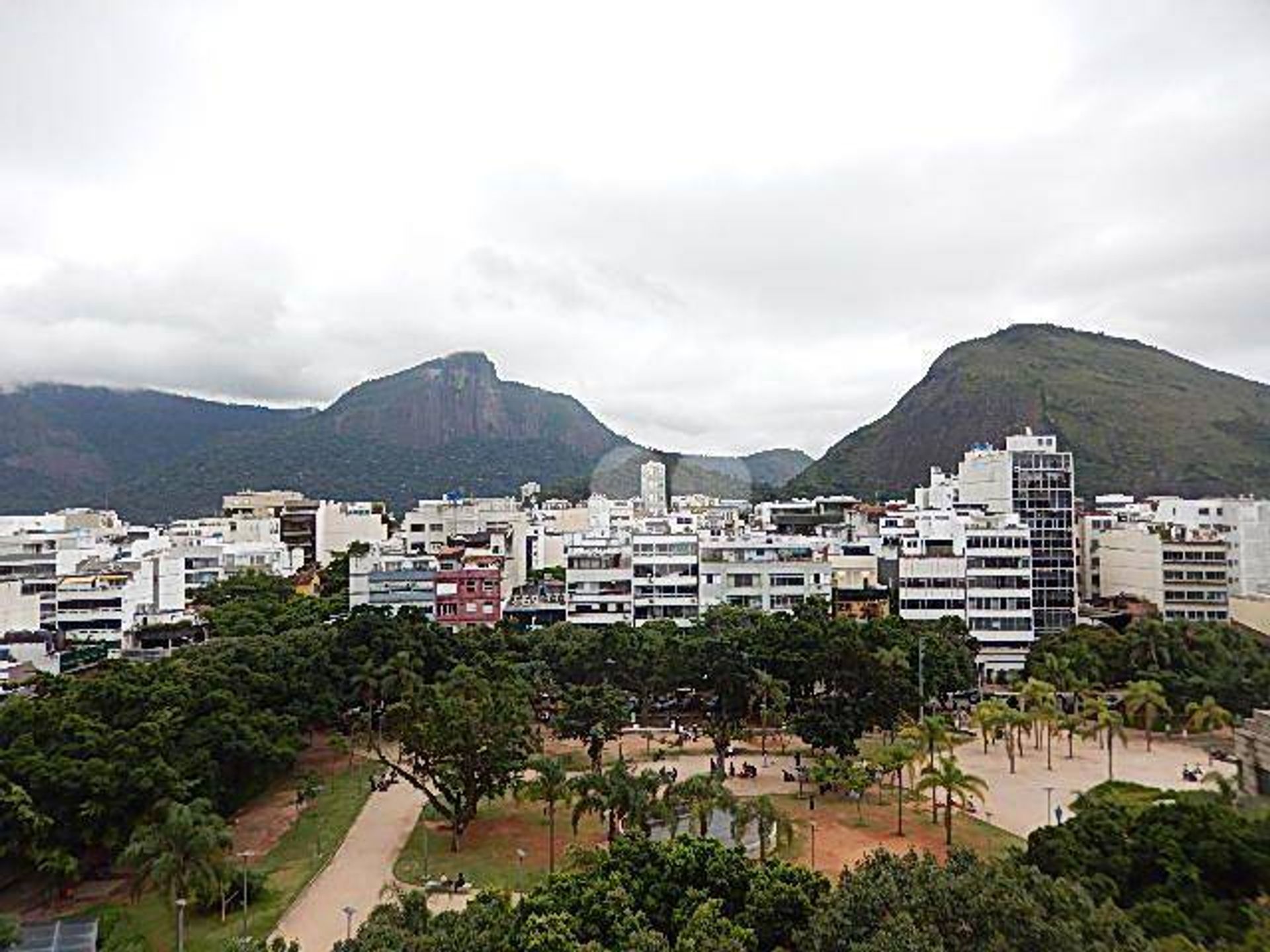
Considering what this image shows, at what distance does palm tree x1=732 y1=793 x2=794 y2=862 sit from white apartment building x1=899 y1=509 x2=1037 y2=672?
27.5 m

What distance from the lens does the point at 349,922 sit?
2198 cm

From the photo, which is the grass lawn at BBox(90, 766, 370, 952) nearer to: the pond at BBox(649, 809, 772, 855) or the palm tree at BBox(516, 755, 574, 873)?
the palm tree at BBox(516, 755, 574, 873)

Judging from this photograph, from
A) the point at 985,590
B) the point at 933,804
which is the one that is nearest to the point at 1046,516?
the point at 985,590

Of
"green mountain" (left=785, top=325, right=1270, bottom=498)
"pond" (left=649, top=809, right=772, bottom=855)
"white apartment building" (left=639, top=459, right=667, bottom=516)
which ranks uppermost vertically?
"green mountain" (left=785, top=325, right=1270, bottom=498)

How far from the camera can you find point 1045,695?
38.3 m

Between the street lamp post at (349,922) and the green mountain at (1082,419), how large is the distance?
98148 millimetres

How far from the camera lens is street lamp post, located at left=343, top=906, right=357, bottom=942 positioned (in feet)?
70.7

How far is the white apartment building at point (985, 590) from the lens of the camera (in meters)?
50.0

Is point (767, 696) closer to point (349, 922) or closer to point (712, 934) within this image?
point (349, 922)

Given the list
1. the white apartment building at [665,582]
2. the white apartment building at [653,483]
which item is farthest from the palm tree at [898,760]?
the white apartment building at [653,483]

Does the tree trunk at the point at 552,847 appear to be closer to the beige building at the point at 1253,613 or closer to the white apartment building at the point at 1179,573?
the white apartment building at the point at 1179,573

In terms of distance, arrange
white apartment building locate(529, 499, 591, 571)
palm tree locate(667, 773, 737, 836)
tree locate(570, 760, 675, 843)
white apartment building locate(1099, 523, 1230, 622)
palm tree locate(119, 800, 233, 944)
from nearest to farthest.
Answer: palm tree locate(119, 800, 233, 944), palm tree locate(667, 773, 737, 836), tree locate(570, 760, 675, 843), white apartment building locate(1099, 523, 1230, 622), white apartment building locate(529, 499, 591, 571)

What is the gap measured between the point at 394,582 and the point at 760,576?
2170 centimetres

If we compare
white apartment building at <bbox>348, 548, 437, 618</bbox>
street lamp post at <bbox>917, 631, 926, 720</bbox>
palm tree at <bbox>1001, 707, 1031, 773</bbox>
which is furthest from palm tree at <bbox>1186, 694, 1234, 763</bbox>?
white apartment building at <bbox>348, 548, 437, 618</bbox>
